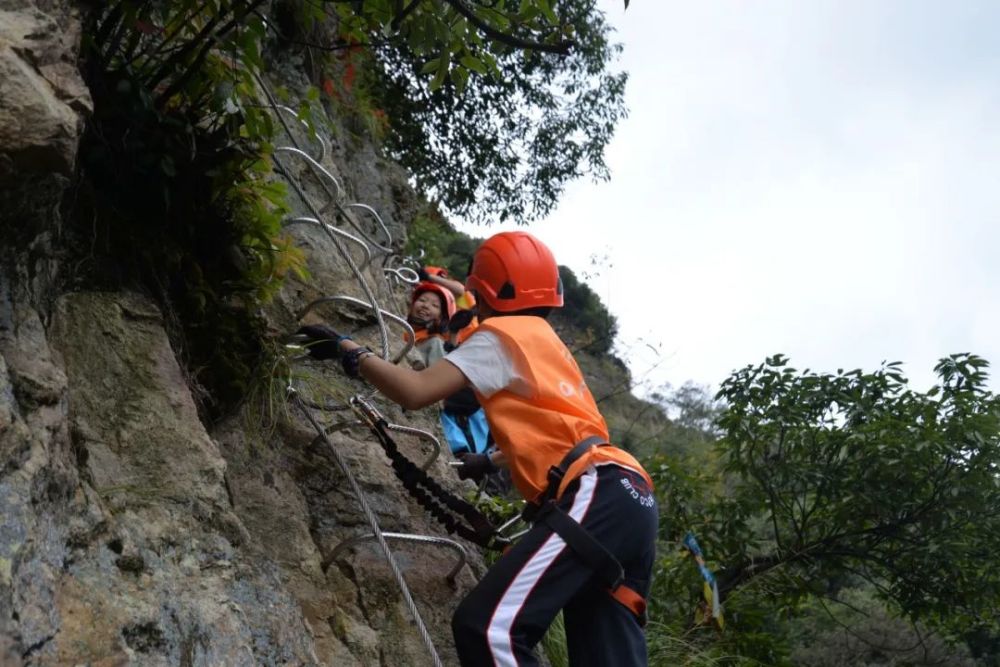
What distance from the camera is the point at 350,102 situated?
8781mm

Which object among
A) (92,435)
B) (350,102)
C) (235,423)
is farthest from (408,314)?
(92,435)

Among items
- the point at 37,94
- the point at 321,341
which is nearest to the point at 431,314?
the point at 321,341

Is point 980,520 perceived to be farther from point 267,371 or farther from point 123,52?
point 123,52

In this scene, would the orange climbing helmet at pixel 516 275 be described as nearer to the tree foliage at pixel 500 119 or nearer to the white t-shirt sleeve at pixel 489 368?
the white t-shirt sleeve at pixel 489 368

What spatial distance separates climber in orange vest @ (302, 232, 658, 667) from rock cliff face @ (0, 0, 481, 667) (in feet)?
1.93

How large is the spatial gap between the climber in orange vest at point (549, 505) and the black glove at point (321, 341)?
8.7 inches

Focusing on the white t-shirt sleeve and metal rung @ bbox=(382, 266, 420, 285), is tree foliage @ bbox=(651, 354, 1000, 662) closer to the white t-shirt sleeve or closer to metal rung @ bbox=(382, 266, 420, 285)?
metal rung @ bbox=(382, 266, 420, 285)

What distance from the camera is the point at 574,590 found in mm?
3104

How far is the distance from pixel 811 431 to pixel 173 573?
5.82m

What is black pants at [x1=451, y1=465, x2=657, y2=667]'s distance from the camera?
Answer: 2998mm

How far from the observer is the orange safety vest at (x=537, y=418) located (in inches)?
133

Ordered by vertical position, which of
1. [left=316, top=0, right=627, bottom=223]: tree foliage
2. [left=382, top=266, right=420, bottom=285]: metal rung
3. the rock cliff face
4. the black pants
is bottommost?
the rock cliff face

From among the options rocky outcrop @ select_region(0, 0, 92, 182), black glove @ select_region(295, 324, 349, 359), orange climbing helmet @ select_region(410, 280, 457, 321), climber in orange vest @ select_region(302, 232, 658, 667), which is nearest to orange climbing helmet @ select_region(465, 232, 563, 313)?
climber in orange vest @ select_region(302, 232, 658, 667)

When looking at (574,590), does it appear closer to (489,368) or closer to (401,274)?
(489,368)
